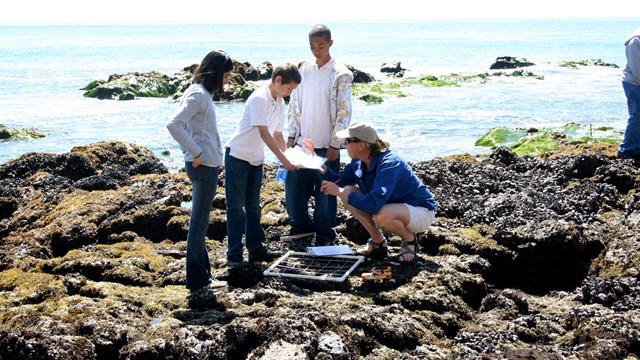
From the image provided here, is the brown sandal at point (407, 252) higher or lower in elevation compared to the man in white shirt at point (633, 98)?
lower

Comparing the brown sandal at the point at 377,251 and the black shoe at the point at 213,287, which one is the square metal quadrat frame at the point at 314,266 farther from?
the black shoe at the point at 213,287

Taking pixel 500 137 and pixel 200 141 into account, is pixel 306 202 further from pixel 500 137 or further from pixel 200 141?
pixel 500 137

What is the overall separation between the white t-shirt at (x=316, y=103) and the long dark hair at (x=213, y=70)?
1507 mm

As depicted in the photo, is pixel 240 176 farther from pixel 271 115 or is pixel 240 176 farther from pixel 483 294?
pixel 483 294

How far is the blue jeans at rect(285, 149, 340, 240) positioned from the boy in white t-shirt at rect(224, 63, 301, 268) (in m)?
0.61

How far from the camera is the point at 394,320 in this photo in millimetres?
5855

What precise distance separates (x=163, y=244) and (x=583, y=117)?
2158 centimetres

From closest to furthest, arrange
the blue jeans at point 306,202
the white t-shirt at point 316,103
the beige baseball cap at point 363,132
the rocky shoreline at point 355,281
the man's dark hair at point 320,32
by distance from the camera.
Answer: the rocky shoreline at point 355,281 → the beige baseball cap at point 363,132 → the man's dark hair at point 320,32 → the white t-shirt at point 316,103 → the blue jeans at point 306,202

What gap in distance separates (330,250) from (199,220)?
1.49m

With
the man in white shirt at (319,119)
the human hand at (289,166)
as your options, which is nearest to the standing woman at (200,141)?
the human hand at (289,166)

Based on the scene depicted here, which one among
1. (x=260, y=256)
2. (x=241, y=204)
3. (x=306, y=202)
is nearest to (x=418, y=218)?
(x=306, y=202)

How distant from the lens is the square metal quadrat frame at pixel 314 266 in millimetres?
6992

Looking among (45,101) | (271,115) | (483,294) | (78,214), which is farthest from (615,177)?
(45,101)

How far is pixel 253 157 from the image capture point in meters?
7.47
